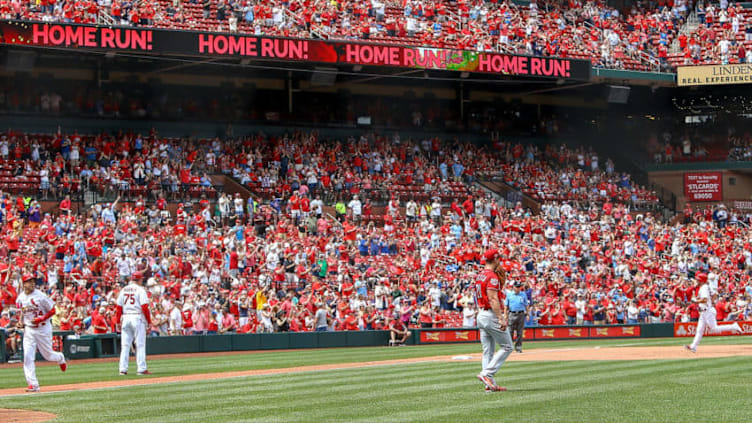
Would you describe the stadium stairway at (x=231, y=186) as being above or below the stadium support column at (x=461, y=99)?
below

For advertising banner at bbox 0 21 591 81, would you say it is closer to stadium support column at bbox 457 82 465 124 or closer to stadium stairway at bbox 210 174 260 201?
stadium stairway at bbox 210 174 260 201

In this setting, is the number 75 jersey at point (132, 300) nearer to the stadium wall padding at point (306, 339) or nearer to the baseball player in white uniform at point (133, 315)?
the baseball player in white uniform at point (133, 315)

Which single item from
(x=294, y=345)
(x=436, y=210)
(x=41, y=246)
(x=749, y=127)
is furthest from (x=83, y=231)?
(x=749, y=127)

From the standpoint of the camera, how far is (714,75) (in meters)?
40.8

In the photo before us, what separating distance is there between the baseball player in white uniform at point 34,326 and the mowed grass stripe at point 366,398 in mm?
640

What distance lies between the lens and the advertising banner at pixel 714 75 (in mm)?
40719

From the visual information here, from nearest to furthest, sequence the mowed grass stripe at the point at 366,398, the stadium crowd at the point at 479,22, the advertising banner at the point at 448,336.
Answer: the mowed grass stripe at the point at 366,398 < the advertising banner at the point at 448,336 < the stadium crowd at the point at 479,22

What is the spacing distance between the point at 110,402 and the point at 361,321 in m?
15.6

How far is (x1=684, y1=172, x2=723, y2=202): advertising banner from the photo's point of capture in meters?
43.2

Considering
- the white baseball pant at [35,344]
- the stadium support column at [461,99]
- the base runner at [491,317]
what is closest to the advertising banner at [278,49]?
the stadium support column at [461,99]

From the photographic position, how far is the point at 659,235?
36.1 metres

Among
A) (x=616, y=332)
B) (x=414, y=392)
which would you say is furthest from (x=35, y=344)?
(x=616, y=332)

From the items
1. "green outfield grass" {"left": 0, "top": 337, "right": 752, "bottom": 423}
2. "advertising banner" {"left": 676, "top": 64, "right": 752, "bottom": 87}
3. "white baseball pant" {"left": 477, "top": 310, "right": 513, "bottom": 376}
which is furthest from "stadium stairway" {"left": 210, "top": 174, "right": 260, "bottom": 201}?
A: "white baseball pant" {"left": 477, "top": 310, "right": 513, "bottom": 376}

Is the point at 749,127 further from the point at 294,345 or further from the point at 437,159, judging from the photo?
the point at 294,345
